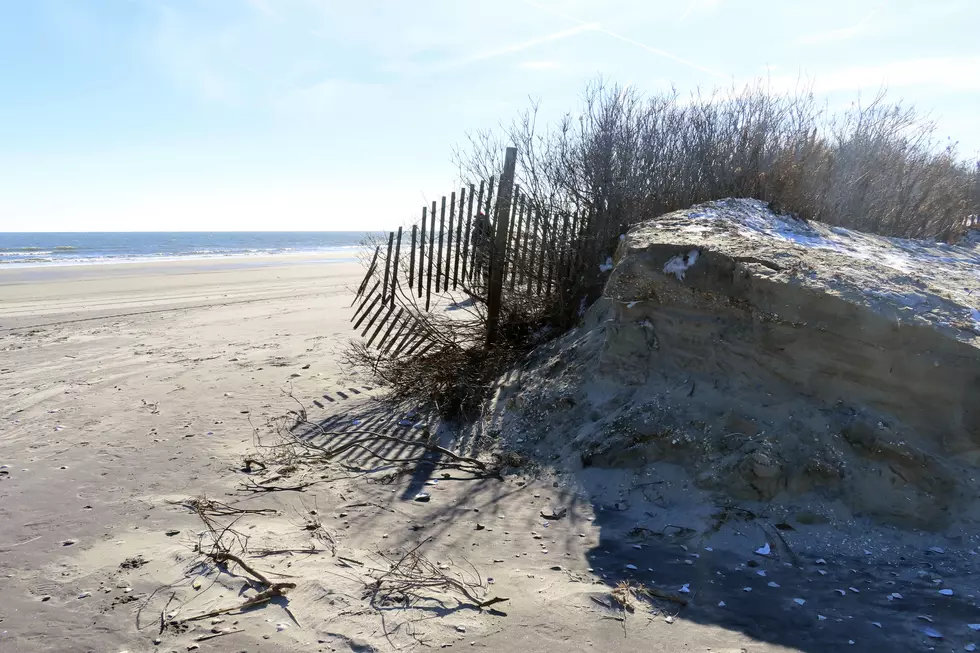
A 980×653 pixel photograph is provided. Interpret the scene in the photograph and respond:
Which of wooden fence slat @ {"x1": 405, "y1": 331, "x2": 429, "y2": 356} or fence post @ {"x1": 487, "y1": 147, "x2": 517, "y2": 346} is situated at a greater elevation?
fence post @ {"x1": 487, "y1": 147, "x2": 517, "y2": 346}

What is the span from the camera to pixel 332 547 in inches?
147

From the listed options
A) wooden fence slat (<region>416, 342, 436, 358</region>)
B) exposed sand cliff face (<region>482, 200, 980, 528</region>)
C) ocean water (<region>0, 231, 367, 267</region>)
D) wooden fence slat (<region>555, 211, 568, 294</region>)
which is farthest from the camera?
ocean water (<region>0, 231, 367, 267</region>)

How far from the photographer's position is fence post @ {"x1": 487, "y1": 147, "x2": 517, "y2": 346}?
693 cm

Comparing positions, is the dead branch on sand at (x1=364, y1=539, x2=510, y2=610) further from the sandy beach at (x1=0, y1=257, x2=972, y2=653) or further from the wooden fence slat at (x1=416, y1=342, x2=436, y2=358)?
the wooden fence slat at (x1=416, y1=342, x2=436, y2=358)

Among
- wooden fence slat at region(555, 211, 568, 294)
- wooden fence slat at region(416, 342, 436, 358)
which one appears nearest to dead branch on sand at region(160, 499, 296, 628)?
wooden fence slat at region(416, 342, 436, 358)

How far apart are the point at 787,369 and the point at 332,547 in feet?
10.9

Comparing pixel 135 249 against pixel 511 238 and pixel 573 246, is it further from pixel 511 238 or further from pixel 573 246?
pixel 573 246

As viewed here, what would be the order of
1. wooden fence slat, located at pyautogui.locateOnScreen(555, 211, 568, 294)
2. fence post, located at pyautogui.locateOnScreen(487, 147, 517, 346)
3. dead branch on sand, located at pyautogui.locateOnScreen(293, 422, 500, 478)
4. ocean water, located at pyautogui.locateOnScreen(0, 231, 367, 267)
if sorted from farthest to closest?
ocean water, located at pyautogui.locateOnScreen(0, 231, 367, 267)
wooden fence slat, located at pyautogui.locateOnScreen(555, 211, 568, 294)
fence post, located at pyautogui.locateOnScreen(487, 147, 517, 346)
dead branch on sand, located at pyautogui.locateOnScreen(293, 422, 500, 478)

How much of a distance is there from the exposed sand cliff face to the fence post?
1.74 metres

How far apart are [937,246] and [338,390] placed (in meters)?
6.39

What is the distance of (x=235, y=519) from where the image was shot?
13.5 ft

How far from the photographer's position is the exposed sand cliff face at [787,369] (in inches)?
147

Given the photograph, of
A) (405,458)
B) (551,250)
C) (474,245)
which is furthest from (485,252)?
(405,458)

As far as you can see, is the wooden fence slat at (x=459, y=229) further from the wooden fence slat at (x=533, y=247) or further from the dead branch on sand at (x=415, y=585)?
the dead branch on sand at (x=415, y=585)
